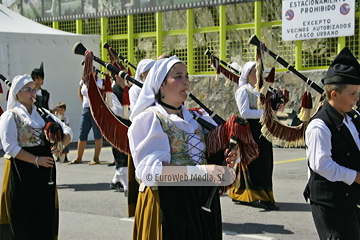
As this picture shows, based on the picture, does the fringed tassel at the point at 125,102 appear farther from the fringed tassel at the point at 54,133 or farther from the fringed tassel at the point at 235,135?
the fringed tassel at the point at 235,135

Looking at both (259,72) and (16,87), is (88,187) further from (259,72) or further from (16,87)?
(259,72)

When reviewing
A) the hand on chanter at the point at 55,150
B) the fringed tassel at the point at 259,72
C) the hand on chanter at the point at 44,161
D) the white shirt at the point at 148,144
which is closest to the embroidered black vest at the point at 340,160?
the white shirt at the point at 148,144

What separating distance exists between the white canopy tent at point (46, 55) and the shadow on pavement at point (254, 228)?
8.59 metres

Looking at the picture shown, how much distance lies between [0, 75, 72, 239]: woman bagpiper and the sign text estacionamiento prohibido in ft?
27.5

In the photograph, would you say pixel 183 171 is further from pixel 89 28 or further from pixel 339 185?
pixel 89 28

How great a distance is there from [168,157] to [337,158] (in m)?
1.09

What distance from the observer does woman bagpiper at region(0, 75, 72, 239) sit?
5027 mm

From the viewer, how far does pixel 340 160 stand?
353 centimetres

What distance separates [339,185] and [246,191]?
375 cm

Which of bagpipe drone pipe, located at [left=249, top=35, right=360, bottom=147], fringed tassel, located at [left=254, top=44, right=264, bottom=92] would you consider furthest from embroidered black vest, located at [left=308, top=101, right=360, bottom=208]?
fringed tassel, located at [left=254, top=44, right=264, bottom=92]

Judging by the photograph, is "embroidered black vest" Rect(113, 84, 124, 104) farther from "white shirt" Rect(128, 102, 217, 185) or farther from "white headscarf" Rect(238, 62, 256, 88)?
"white shirt" Rect(128, 102, 217, 185)

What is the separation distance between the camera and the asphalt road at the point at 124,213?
19.5 ft

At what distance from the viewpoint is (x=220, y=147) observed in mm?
3551

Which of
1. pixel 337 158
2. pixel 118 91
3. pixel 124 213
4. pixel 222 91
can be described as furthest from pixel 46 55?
pixel 337 158
